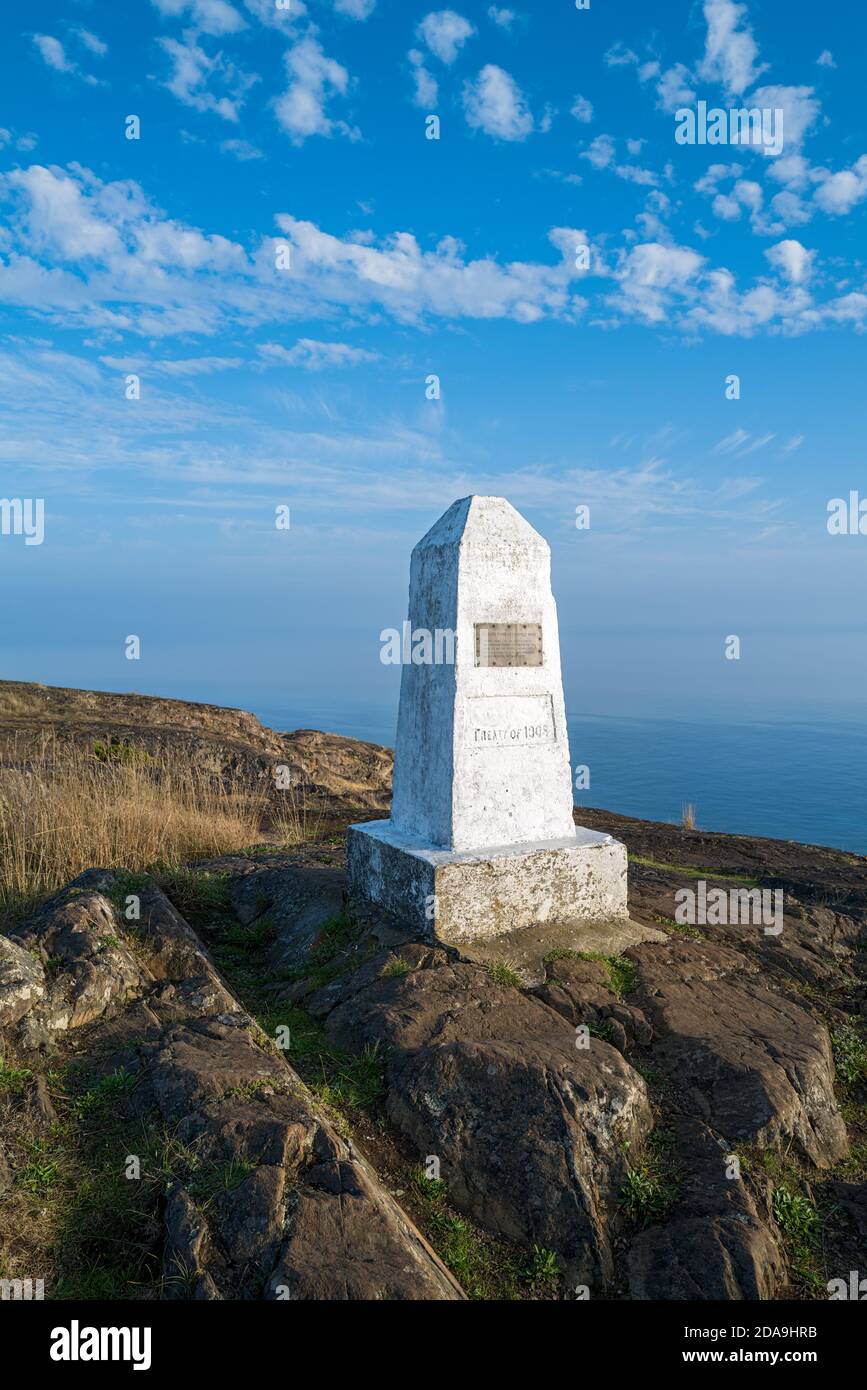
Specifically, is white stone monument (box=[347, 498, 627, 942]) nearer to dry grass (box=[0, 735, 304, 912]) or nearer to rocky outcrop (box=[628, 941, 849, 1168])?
rocky outcrop (box=[628, 941, 849, 1168])

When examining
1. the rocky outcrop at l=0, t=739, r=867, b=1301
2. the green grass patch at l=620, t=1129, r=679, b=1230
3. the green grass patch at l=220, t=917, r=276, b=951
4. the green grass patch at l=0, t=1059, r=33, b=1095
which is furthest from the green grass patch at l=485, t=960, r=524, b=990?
the green grass patch at l=0, t=1059, r=33, b=1095

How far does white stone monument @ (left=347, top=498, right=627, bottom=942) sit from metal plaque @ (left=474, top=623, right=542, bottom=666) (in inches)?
0.4

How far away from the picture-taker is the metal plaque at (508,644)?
20.4 ft

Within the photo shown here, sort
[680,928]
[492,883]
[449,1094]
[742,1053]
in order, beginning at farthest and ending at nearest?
[680,928], [492,883], [742,1053], [449,1094]

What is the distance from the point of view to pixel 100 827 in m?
8.00

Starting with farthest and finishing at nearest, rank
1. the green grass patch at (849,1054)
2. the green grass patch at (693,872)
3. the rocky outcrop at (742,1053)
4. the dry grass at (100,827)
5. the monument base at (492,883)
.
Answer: the green grass patch at (693,872) → the dry grass at (100,827) → the monument base at (492,883) → the green grass patch at (849,1054) → the rocky outcrop at (742,1053)

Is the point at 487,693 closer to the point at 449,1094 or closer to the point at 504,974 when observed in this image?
the point at 504,974

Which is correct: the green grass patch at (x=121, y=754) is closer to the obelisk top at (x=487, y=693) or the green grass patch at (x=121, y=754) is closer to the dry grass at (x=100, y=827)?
the dry grass at (x=100, y=827)

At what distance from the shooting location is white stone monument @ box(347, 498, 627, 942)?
603 centimetres

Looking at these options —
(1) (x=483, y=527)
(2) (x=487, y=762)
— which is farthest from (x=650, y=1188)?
(1) (x=483, y=527)

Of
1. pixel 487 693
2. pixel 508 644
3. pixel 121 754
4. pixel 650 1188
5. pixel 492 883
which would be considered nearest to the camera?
pixel 650 1188

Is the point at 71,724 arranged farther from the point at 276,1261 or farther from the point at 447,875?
the point at 276,1261

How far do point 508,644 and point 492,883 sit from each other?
184 centimetres

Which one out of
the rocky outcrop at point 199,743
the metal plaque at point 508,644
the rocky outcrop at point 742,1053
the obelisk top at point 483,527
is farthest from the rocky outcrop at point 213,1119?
the rocky outcrop at point 199,743
